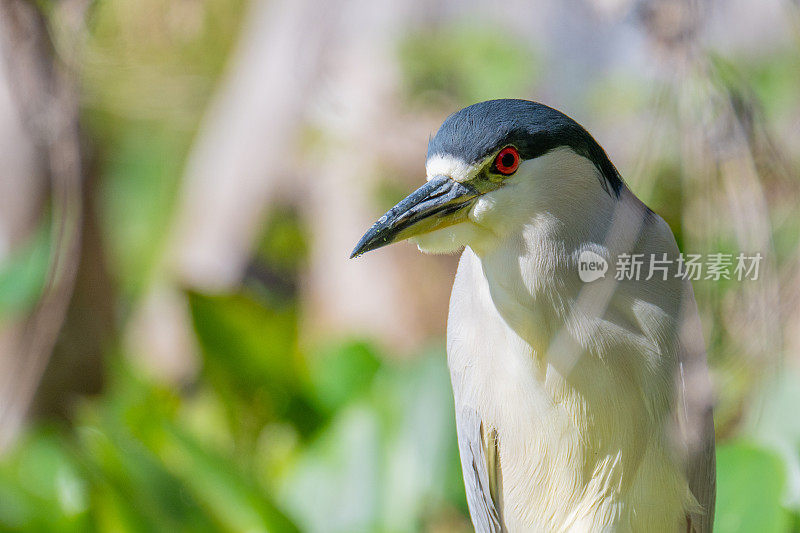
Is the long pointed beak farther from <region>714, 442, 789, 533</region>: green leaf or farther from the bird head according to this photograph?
<region>714, 442, 789, 533</region>: green leaf

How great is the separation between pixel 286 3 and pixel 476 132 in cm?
275

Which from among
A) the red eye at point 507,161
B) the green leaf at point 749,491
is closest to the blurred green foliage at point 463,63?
the green leaf at point 749,491

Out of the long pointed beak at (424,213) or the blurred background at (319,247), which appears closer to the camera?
the long pointed beak at (424,213)

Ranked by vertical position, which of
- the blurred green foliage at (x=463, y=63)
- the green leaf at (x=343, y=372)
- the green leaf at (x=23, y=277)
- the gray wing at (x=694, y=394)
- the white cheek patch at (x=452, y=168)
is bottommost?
the green leaf at (x=343, y=372)

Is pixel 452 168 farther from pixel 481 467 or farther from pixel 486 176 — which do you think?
pixel 481 467

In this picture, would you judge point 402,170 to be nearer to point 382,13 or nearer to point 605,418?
point 382,13

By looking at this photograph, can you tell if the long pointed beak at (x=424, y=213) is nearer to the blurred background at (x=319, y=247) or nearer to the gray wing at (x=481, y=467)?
the blurred background at (x=319, y=247)

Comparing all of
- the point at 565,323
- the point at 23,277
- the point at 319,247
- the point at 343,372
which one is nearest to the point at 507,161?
the point at 565,323

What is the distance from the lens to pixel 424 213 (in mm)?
723

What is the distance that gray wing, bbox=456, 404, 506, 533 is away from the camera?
3.22ft

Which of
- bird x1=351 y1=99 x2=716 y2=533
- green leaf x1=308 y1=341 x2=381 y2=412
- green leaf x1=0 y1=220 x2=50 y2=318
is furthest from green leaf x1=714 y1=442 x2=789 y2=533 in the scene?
green leaf x1=0 y1=220 x2=50 y2=318

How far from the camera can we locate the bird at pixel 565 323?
2.45 feet

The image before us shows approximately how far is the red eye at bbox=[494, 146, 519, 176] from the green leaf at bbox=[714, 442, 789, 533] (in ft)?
2.61

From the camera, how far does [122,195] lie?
575 cm
